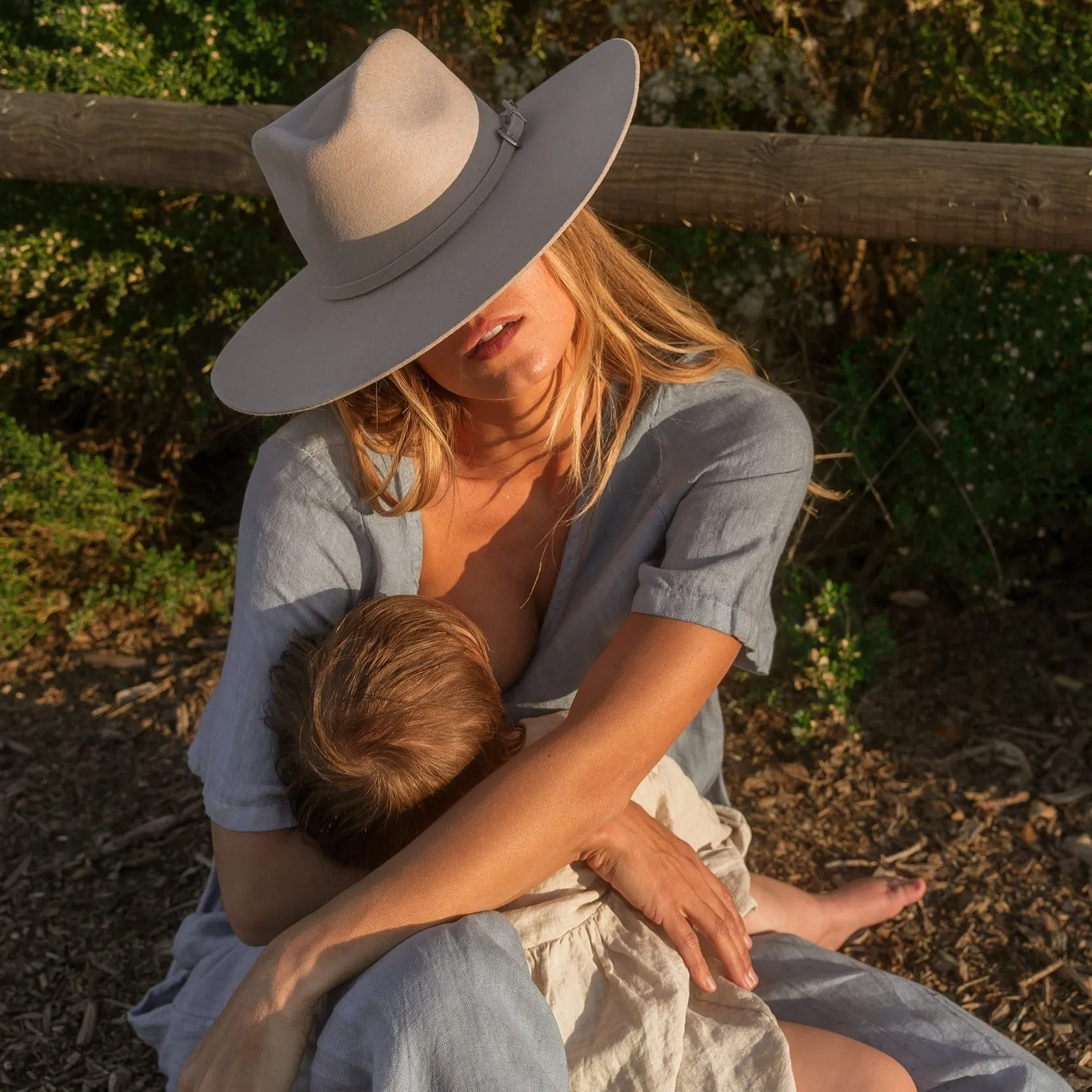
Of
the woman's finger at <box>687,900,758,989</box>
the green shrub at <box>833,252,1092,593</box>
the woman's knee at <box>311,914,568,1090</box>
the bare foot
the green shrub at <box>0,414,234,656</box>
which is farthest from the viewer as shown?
the green shrub at <box>0,414,234,656</box>

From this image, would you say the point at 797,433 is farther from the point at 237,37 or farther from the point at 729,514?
the point at 237,37

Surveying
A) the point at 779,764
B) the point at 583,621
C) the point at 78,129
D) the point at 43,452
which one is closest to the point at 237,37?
the point at 78,129

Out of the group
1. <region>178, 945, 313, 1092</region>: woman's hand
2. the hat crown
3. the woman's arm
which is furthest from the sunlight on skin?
<region>178, 945, 313, 1092</region>: woman's hand

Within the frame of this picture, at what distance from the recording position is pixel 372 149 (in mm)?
1655

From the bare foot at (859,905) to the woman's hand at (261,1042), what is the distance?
1143mm

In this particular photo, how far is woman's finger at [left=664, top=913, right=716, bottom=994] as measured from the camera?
1.85 meters

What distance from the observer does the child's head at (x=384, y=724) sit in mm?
1712

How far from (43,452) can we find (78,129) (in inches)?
56.1

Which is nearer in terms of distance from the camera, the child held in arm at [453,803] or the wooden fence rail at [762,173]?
the child held in arm at [453,803]

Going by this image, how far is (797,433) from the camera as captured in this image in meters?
2.02

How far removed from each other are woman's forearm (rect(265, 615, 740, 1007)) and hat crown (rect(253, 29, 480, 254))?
0.74 meters

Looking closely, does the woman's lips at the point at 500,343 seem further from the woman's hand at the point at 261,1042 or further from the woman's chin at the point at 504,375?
the woman's hand at the point at 261,1042

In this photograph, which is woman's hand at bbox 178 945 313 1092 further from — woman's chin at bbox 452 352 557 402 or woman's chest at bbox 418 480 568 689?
woman's chin at bbox 452 352 557 402

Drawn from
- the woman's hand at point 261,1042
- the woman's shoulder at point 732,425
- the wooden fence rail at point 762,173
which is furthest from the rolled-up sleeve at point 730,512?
the woman's hand at point 261,1042
